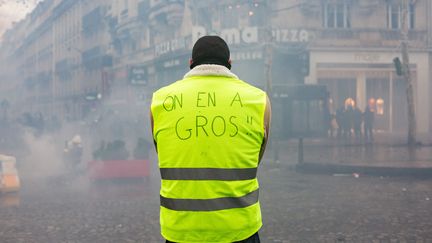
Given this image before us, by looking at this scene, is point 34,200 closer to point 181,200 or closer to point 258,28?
point 181,200

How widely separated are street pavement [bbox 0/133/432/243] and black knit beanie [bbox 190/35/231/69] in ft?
12.8

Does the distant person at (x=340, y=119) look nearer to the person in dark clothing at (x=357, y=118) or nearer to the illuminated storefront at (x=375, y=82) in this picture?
the person in dark clothing at (x=357, y=118)

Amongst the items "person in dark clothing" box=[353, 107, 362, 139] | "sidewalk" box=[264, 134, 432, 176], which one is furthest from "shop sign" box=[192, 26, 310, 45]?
"sidewalk" box=[264, 134, 432, 176]

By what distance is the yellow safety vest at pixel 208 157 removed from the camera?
224 centimetres

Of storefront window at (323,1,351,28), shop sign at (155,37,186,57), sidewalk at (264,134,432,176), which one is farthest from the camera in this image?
shop sign at (155,37,186,57)

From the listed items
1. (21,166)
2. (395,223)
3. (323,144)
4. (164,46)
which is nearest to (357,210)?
(395,223)

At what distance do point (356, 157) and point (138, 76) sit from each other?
18563mm

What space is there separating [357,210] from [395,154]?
8.15 metres

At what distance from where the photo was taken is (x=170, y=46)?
26.8 metres

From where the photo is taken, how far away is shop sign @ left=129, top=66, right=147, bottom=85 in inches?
1186

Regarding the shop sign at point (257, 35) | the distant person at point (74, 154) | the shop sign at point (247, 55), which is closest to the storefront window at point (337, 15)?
the shop sign at point (257, 35)

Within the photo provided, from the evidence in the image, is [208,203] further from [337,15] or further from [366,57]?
[366,57]

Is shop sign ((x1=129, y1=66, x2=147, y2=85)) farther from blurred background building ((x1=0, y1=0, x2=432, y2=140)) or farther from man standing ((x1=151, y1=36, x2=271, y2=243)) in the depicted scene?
man standing ((x1=151, y1=36, x2=271, y2=243))

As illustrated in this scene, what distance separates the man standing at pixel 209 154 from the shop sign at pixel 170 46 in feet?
76.1
